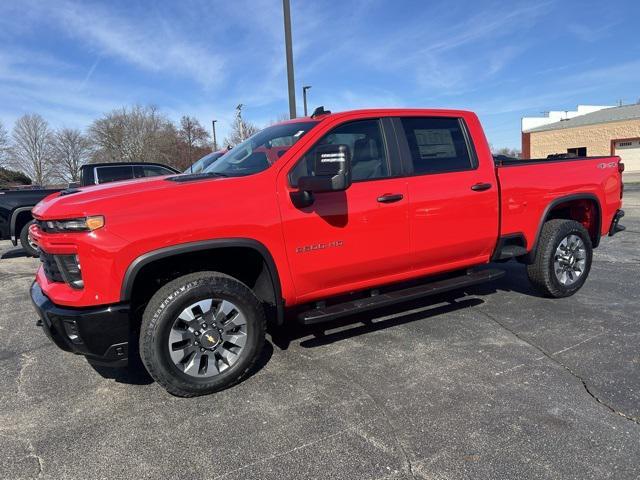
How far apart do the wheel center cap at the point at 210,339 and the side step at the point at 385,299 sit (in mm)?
652

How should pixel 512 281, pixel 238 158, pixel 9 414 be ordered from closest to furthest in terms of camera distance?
pixel 9 414
pixel 238 158
pixel 512 281

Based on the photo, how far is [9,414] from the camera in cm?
304

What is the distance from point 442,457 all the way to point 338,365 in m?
1.27

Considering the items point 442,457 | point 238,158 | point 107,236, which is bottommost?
point 442,457

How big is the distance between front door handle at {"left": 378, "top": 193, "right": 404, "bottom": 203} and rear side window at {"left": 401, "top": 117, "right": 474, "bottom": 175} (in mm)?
335

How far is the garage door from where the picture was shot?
3625 centimetres

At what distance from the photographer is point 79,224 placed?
2811 mm

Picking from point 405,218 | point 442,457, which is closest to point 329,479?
point 442,457

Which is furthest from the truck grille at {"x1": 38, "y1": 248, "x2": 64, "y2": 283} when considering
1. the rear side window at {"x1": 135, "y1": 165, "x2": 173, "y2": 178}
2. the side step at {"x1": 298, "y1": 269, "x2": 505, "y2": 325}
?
the rear side window at {"x1": 135, "y1": 165, "x2": 173, "y2": 178}

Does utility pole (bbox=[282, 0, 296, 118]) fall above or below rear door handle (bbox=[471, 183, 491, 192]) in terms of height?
above

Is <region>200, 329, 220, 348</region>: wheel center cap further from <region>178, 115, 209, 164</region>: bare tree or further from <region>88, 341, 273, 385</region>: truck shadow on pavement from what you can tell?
<region>178, 115, 209, 164</region>: bare tree

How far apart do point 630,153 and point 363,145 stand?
41416mm

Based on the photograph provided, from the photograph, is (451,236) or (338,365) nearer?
(338,365)

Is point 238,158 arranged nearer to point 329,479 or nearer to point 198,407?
point 198,407
